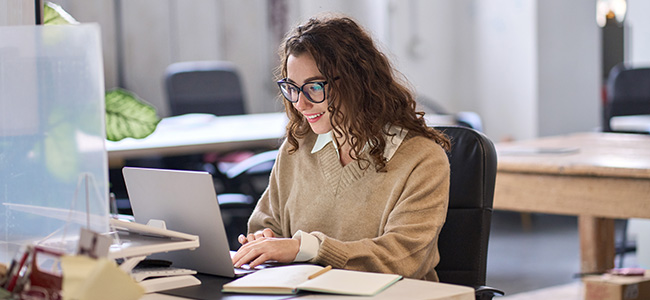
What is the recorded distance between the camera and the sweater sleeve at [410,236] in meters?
1.56

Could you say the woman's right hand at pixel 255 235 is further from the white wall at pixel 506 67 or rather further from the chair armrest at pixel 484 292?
the white wall at pixel 506 67

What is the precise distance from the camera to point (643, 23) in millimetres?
5387

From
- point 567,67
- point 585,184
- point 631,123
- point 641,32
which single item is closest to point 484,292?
point 585,184

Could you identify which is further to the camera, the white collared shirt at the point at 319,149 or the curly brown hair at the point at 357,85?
the curly brown hair at the point at 357,85

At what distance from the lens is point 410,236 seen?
1612 millimetres

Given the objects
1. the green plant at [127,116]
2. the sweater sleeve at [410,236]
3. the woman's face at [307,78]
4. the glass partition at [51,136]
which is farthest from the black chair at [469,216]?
the glass partition at [51,136]

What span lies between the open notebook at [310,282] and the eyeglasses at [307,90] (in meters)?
0.40

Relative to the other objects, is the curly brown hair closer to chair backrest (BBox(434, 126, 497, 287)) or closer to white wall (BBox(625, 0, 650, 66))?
chair backrest (BBox(434, 126, 497, 287))

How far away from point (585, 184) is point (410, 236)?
1.25 meters

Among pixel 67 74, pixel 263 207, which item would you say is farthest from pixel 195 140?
pixel 67 74

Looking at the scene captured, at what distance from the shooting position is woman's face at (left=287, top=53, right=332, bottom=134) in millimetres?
1698

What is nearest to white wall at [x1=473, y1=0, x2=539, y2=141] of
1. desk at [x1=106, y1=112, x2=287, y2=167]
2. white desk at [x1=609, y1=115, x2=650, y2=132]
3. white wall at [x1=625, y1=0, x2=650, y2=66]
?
white wall at [x1=625, y1=0, x2=650, y2=66]

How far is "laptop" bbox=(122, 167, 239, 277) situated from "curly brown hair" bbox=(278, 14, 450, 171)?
0.39 m

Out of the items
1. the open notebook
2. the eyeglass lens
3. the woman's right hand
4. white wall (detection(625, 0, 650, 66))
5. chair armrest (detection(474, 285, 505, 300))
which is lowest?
chair armrest (detection(474, 285, 505, 300))
